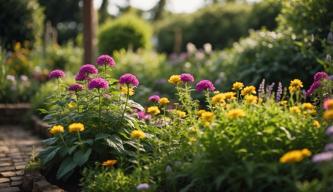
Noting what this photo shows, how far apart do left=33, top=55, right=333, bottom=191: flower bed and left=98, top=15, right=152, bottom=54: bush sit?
8.68 metres

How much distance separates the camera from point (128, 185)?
302cm

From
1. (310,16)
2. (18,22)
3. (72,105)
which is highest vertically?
(18,22)

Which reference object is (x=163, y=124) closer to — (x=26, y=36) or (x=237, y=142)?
(x=237, y=142)

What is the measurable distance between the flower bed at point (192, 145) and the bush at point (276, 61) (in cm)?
249

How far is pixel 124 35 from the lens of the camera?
1253 cm

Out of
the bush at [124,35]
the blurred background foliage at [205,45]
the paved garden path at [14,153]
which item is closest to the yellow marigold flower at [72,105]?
the paved garden path at [14,153]

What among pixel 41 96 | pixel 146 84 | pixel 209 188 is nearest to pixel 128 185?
pixel 209 188

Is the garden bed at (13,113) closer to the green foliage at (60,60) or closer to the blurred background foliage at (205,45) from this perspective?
the blurred background foliage at (205,45)

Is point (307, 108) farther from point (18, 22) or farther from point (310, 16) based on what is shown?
point (18, 22)

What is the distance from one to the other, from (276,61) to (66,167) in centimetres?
362

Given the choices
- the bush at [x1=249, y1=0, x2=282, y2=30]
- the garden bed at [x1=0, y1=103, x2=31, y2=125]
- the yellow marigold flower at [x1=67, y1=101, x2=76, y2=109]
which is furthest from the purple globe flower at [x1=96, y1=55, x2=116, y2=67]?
the bush at [x1=249, y1=0, x2=282, y2=30]

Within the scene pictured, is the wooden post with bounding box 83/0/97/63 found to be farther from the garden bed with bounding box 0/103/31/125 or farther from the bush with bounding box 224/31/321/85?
the bush with bounding box 224/31/321/85

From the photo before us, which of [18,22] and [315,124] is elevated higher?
[18,22]

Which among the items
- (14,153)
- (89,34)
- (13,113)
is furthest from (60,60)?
(14,153)
